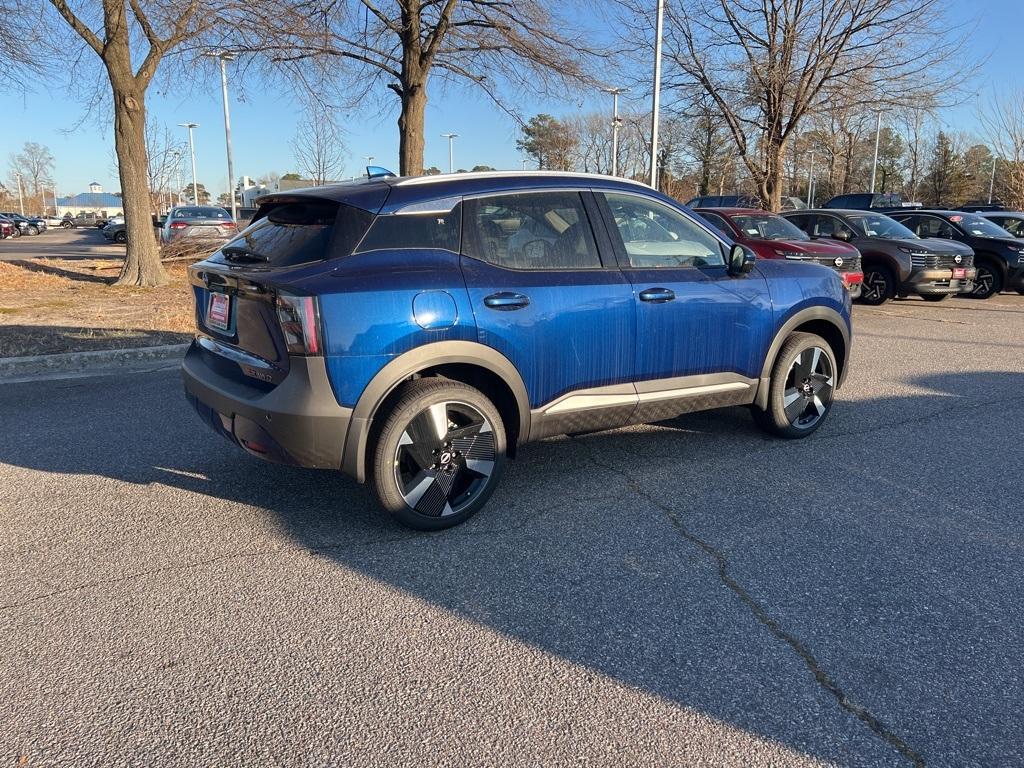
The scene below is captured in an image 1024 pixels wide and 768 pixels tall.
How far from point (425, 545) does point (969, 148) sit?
6653cm

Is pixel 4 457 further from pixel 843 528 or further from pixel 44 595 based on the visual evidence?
pixel 843 528

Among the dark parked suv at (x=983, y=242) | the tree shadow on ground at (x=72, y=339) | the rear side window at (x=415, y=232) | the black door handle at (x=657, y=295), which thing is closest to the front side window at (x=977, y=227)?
the dark parked suv at (x=983, y=242)

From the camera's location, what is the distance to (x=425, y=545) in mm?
3738

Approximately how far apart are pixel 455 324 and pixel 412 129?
1142 centimetres

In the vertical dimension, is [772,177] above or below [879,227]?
above

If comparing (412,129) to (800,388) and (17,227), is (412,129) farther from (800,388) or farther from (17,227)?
(17,227)

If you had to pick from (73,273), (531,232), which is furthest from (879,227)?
(73,273)

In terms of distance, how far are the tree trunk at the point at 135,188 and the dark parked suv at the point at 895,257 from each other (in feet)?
39.5

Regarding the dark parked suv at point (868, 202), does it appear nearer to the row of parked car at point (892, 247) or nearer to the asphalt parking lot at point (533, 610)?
the row of parked car at point (892, 247)

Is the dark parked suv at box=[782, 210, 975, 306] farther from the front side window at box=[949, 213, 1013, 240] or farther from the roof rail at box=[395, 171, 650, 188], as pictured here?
the roof rail at box=[395, 171, 650, 188]

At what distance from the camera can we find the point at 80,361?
25.5 feet

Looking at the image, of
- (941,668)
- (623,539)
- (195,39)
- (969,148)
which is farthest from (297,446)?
(969,148)

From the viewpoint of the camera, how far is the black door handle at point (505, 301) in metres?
3.81

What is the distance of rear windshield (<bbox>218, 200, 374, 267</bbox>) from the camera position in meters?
3.62
